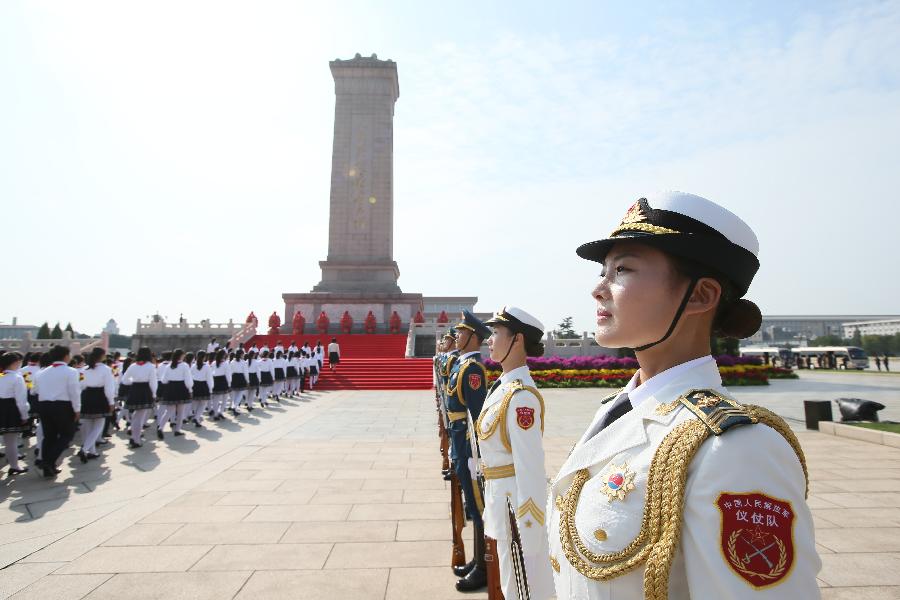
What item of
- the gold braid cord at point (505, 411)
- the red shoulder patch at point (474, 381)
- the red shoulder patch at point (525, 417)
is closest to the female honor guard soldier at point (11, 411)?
the red shoulder patch at point (474, 381)

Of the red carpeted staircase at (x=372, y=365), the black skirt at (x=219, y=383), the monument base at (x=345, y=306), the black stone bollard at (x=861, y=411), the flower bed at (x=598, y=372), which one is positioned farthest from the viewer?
the monument base at (x=345, y=306)

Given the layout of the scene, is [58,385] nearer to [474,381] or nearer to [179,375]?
[179,375]

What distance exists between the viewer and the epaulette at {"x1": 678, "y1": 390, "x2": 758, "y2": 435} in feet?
3.51

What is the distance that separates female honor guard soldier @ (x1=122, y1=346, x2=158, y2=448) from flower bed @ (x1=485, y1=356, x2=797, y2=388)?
37.1 ft

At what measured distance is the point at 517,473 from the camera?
2781 mm

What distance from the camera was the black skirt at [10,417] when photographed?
23.8 ft

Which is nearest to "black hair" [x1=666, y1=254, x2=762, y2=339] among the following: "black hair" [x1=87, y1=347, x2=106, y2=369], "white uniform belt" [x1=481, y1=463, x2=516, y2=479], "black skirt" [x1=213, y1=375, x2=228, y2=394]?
"white uniform belt" [x1=481, y1=463, x2=516, y2=479]

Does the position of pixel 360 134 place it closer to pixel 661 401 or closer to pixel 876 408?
pixel 876 408

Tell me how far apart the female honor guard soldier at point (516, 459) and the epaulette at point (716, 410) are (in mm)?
1309

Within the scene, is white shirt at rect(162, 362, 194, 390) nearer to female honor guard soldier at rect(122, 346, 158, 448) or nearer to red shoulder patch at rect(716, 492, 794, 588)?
female honor guard soldier at rect(122, 346, 158, 448)

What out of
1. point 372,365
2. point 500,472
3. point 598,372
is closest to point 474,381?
point 500,472

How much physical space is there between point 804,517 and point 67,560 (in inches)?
211

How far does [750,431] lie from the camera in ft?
3.44

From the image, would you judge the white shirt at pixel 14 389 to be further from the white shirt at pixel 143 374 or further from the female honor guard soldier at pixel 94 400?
the white shirt at pixel 143 374
